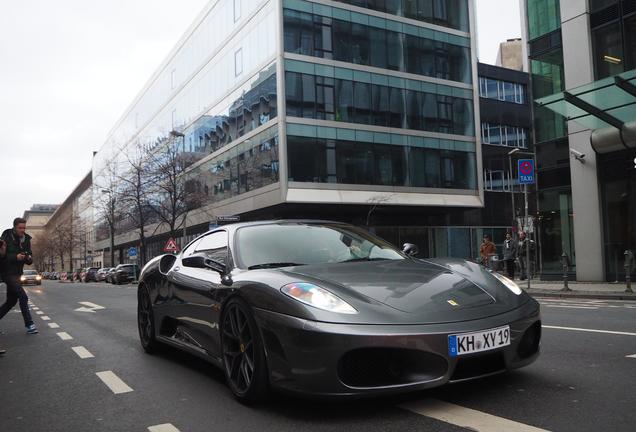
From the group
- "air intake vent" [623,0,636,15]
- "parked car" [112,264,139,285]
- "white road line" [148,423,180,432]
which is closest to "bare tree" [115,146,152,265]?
"parked car" [112,264,139,285]

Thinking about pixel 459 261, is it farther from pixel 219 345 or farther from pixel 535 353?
pixel 219 345

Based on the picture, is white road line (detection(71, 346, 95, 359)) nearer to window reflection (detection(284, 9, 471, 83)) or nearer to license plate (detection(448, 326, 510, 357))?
license plate (detection(448, 326, 510, 357))

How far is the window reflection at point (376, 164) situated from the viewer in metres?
32.6

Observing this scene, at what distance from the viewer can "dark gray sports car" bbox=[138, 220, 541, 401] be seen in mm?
3281

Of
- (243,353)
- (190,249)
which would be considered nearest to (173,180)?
(190,249)

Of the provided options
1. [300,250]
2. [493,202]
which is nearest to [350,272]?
[300,250]

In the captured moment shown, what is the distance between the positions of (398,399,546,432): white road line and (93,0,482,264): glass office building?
27640 millimetres

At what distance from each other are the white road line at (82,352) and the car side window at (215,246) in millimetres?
2044

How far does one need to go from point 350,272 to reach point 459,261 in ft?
3.62

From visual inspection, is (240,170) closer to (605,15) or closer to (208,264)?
(605,15)

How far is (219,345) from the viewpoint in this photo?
4.29 meters

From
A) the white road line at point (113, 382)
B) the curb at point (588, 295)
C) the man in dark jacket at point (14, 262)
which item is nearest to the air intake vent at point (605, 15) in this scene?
the curb at point (588, 295)

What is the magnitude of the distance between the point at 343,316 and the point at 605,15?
18976mm

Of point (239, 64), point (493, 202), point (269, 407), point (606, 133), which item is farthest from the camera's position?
point (493, 202)
